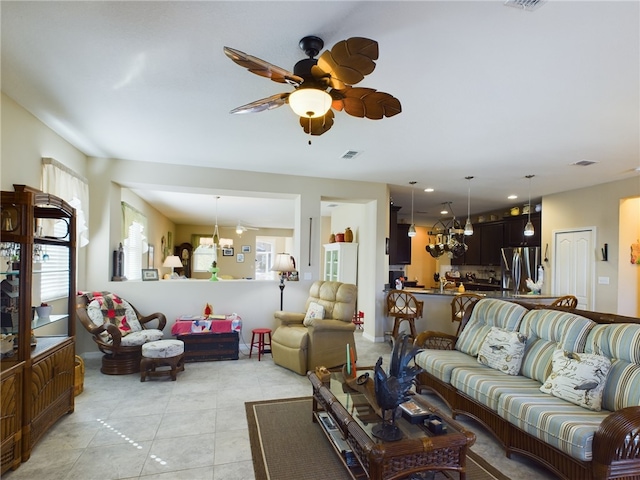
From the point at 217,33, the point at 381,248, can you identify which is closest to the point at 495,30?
the point at 217,33

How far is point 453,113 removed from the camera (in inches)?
120

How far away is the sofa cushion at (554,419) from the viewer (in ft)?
6.39

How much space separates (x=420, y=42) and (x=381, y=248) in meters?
3.99

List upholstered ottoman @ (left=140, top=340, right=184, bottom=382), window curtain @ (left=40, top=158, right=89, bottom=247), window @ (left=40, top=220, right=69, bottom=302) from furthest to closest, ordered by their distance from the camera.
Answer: upholstered ottoman @ (left=140, top=340, right=184, bottom=382) < window @ (left=40, top=220, right=69, bottom=302) < window curtain @ (left=40, top=158, right=89, bottom=247)

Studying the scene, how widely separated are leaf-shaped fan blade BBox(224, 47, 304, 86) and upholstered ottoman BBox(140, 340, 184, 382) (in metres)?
3.20

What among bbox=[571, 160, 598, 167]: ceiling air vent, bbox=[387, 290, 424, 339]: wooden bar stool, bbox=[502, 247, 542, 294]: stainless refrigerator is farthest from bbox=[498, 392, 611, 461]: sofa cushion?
bbox=[502, 247, 542, 294]: stainless refrigerator

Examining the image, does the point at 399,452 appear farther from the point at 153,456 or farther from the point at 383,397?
the point at 153,456

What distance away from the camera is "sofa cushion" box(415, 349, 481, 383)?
312cm

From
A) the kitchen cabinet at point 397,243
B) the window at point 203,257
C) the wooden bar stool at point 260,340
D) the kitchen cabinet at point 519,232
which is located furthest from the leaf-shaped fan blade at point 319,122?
the window at point 203,257

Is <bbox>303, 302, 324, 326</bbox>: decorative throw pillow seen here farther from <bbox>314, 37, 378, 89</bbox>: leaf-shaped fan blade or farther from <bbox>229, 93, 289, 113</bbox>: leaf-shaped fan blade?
<bbox>314, 37, 378, 89</bbox>: leaf-shaped fan blade

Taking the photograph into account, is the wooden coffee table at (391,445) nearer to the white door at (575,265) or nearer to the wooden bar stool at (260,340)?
the wooden bar stool at (260,340)

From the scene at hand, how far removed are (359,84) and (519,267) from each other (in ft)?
20.0

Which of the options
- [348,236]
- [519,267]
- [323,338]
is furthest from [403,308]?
[519,267]

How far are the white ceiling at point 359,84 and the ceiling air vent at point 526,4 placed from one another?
0.17ft
